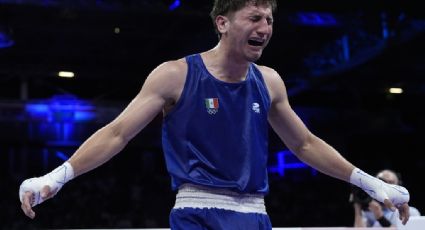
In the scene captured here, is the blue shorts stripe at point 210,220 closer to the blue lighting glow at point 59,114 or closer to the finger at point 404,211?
the finger at point 404,211

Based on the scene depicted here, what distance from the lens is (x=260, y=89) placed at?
196cm

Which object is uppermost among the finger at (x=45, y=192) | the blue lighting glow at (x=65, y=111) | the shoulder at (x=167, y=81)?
the blue lighting glow at (x=65, y=111)

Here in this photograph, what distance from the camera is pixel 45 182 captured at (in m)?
1.67

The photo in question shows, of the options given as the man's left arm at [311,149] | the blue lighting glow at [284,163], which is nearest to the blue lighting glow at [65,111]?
the blue lighting glow at [284,163]

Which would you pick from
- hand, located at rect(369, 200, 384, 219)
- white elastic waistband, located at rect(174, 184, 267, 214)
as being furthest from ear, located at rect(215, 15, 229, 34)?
hand, located at rect(369, 200, 384, 219)

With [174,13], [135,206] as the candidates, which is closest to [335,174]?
[174,13]

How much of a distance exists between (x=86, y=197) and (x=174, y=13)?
15.2 feet

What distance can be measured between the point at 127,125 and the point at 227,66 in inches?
13.3

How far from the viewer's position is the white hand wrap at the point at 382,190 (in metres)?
1.94

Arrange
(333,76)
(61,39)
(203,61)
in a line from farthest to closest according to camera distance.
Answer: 1. (333,76)
2. (61,39)
3. (203,61)

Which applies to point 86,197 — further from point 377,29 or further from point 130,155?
point 377,29

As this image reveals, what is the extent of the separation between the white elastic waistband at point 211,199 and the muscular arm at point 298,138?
32 centimetres

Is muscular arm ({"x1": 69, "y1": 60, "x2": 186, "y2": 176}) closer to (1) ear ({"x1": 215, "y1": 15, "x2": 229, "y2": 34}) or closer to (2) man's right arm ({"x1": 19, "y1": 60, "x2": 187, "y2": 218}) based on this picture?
(2) man's right arm ({"x1": 19, "y1": 60, "x2": 187, "y2": 218})

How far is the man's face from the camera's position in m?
1.86
